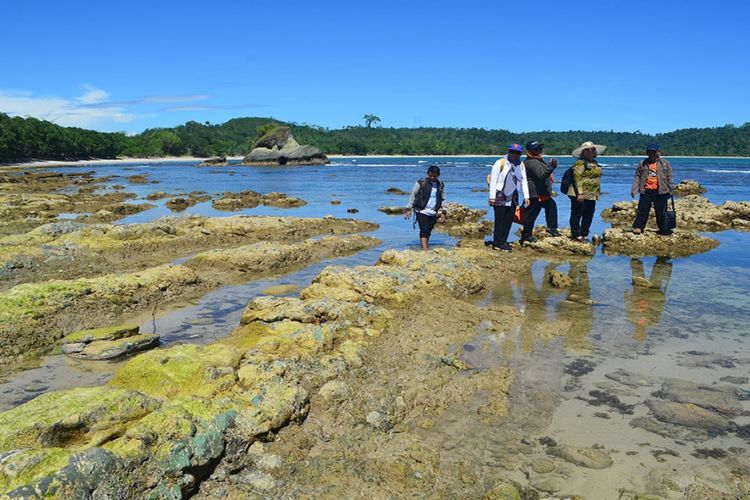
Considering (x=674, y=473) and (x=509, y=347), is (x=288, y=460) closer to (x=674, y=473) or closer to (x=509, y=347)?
(x=674, y=473)

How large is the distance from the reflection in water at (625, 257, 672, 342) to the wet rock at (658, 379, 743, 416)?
1.16 m

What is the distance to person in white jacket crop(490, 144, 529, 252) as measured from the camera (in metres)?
10.1

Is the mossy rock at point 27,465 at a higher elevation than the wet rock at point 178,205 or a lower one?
higher

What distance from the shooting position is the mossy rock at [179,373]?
4.09 metres

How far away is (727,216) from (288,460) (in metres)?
16.6

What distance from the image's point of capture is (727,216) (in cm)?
1573

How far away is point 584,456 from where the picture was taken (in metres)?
3.64

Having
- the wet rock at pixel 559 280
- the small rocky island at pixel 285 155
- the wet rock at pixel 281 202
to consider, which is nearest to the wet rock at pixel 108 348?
the wet rock at pixel 559 280

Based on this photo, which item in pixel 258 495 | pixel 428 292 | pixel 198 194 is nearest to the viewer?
pixel 258 495

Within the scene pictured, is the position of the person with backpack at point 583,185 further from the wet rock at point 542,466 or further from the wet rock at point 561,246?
the wet rock at point 542,466

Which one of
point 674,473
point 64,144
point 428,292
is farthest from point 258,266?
point 64,144

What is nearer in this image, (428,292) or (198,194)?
(428,292)

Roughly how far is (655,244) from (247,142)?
155111 mm

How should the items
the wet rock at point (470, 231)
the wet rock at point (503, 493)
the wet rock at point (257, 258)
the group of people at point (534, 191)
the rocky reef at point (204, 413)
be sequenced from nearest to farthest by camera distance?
the rocky reef at point (204, 413), the wet rock at point (503, 493), the wet rock at point (257, 258), the group of people at point (534, 191), the wet rock at point (470, 231)
